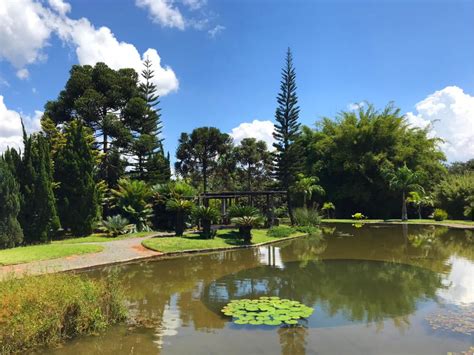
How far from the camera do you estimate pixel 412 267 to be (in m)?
10.2

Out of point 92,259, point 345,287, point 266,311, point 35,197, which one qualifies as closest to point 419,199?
point 345,287

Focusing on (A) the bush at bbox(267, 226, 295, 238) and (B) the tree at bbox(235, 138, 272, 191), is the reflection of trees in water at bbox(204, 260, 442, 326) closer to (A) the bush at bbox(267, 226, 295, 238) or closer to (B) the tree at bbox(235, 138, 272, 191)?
(A) the bush at bbox(267, 226, 295, 238)

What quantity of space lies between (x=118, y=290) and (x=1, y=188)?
7394mm

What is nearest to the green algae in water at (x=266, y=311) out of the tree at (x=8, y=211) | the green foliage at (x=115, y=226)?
the tree at (x=8, y=211)

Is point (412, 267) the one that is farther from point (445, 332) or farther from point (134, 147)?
point (134, 147)

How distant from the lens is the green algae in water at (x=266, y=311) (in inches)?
228

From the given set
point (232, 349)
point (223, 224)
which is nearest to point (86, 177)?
point (223, 224)

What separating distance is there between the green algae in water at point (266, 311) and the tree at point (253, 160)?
2694 cm

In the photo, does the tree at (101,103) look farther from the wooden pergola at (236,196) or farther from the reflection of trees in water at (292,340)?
the reflection of trees in water at (292,340)

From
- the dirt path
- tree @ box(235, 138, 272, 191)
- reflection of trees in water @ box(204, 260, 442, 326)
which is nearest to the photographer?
reflection of trees in water @ box(204, 260, 442, 326)

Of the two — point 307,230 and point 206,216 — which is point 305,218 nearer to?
point 307,230

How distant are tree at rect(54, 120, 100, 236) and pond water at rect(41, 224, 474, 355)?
5.57 m

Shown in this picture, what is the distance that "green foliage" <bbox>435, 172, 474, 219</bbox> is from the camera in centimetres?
2452

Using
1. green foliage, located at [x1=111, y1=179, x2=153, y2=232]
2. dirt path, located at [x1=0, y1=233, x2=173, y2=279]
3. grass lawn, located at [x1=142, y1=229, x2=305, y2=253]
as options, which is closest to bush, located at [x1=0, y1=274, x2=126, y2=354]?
dirt path, located at [x1=0, y1=233, x2=173, y2=279]
